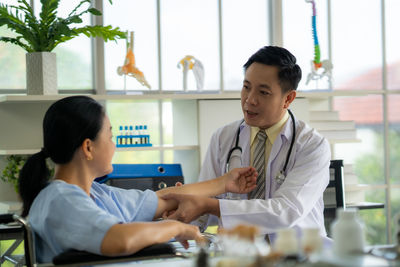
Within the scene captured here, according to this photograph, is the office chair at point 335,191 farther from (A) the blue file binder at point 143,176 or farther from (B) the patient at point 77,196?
(B) the patient at point 77,196

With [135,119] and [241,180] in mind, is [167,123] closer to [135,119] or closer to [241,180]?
[135,119]

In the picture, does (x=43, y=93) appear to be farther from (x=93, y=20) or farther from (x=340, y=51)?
(x=340, y=51)

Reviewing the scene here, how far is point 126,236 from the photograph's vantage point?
5.50ft

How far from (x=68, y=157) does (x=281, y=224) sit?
96cm

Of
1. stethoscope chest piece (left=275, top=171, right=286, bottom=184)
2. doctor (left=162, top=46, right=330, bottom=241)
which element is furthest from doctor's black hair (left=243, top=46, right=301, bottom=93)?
stethoscope chest piece (left=275, top=171, right=286, bottom=184)

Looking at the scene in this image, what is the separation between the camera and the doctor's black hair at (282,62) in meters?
2.64

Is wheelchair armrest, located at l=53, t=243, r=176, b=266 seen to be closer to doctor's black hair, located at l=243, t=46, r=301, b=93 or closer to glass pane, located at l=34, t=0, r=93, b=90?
doctor's black hair, located at l=243, t=46, r=301, b=93

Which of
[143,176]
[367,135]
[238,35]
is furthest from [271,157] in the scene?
[367,135]

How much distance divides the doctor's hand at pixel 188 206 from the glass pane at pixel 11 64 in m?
2.32

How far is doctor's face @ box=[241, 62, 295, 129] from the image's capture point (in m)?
2.63

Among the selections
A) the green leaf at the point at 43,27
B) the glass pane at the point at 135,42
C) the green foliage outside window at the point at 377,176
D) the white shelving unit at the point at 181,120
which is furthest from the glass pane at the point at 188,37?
the green foliage outside window at the point at 377,176

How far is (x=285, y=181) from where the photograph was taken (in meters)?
2.52

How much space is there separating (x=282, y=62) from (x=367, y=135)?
265 centimetres

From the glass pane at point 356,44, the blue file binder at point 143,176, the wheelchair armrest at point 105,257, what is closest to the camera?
the wheelchair armrest at point 105,257
